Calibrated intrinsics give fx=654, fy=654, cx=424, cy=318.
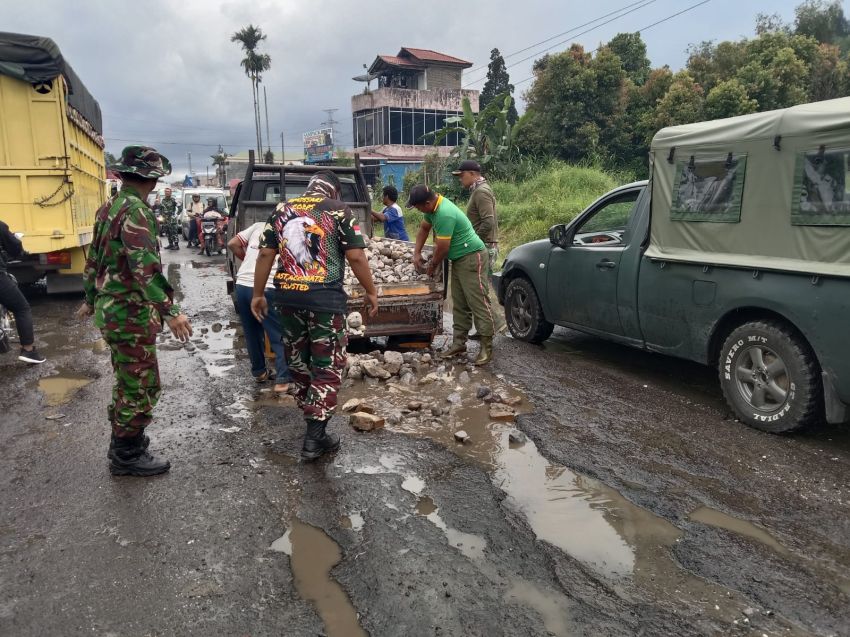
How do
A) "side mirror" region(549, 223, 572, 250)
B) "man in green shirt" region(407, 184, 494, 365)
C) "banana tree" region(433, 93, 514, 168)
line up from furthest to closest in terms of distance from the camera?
"banana tree" region(433, 93, 514, 168), "side mirror" region(549, 223, 572, 250), "man in green shirt" region(407, 184, 494, 365)

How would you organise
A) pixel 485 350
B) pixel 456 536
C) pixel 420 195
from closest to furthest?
pixel 456 536
pixel 420 195
pixel 485 350

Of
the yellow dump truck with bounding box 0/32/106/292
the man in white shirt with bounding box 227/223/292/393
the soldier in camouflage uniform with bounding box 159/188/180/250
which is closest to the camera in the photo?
the man in white shirt with bounding box 227/223/292/393

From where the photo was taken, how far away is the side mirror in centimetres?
657

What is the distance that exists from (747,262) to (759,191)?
502 mm

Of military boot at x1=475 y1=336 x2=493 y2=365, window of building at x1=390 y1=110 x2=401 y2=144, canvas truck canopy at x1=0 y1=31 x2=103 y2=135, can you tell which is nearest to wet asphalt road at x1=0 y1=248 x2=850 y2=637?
military boot at x1=475 y1=336 x2=493 y2=365

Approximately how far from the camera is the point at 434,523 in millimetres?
3352

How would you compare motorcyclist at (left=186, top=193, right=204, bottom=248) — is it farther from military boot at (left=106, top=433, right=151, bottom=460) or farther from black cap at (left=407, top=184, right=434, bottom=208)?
military boot at (left=106, top=433, right=151, bottom=460)

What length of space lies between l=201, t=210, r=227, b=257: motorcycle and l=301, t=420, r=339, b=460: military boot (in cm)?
1517

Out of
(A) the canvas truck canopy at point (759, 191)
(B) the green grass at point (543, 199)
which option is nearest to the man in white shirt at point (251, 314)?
(A) the canvas truck canopy at point (759, 191)

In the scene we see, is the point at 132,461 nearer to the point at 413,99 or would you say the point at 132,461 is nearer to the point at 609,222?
the point at 609,222

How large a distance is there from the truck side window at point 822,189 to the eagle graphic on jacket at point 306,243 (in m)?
3.14

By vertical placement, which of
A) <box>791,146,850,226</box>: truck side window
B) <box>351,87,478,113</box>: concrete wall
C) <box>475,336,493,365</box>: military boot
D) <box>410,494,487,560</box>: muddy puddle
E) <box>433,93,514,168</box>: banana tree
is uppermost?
<box>351,87,478,113</box>: concrete wall

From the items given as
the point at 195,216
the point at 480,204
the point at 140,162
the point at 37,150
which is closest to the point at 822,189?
the point at 480,204

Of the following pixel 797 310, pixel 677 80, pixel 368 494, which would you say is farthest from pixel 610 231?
pixel 677 80
